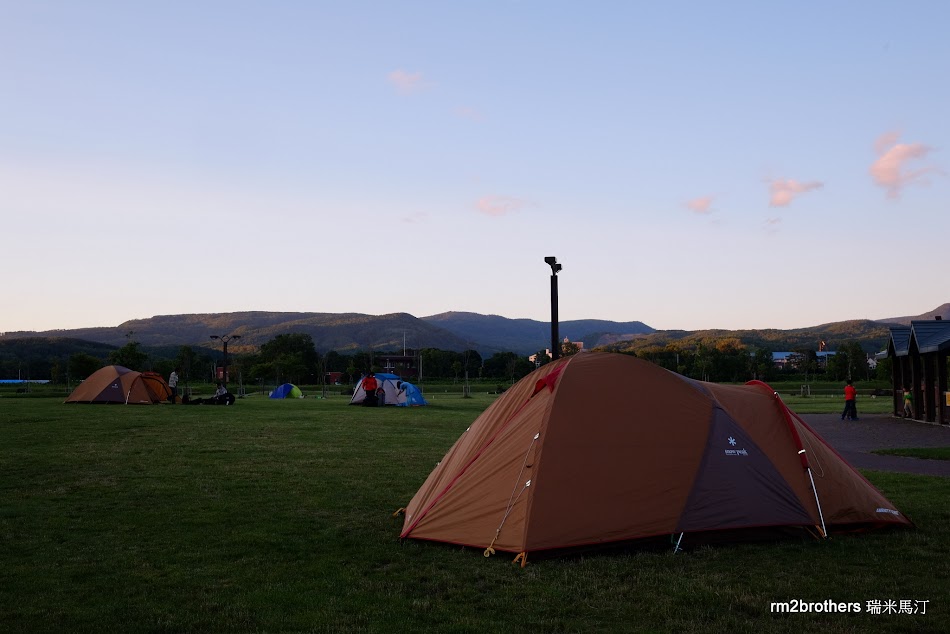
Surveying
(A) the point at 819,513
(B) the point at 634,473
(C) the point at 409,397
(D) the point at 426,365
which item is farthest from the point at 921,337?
(D) the point at 426,365

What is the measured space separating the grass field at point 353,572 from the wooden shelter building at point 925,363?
18.5 metres

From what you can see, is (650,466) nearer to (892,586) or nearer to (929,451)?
(892,586)

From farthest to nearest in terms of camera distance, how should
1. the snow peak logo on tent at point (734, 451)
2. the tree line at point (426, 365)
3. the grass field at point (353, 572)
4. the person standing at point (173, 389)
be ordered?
the tree line at point (426, 365) < the person standing at point (173, 389) < the snow peak logo on tent at point (734, 451) < the grass field at point (353, 572)

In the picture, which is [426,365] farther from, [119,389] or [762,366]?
[119,389]

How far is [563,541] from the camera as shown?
809cm

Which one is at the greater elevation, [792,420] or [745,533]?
[792,420]

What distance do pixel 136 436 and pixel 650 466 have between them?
16.6 m

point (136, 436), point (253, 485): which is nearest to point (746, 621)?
point (253, 485)

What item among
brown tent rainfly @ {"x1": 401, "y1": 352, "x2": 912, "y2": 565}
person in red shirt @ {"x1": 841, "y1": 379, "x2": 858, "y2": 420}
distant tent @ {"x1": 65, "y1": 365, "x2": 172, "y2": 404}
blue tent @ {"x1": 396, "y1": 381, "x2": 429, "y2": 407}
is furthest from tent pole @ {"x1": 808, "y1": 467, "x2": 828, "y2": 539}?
distant tent @ {"x1": 65, "y1": 365, "x2": 172, "y2": 404}

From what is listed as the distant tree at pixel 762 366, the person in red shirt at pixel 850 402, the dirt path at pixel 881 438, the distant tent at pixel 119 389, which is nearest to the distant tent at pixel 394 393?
the distant tent at pixel 119 389

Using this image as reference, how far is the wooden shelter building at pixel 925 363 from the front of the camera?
29.9 m

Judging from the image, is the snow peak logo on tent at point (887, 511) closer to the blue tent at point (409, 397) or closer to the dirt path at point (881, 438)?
the dirt path at point (881, 438)

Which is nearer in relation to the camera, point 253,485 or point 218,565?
point 218,565

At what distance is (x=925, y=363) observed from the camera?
31.1 meters
